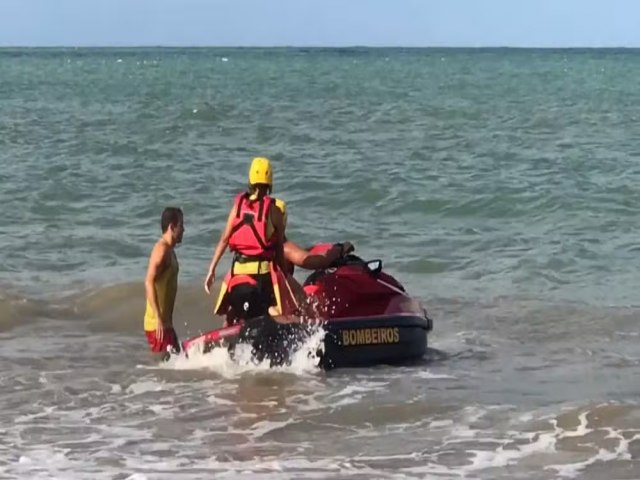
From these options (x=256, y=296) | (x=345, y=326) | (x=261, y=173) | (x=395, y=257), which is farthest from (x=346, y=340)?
(x=395, y=257)

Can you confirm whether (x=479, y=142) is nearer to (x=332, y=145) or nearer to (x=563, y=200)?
(x=332, y=145)

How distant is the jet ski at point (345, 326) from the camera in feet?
28.6

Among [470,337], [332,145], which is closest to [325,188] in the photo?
[332,145]

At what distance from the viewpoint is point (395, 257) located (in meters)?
13.6

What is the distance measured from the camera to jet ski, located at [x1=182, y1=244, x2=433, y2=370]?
8.72 metres

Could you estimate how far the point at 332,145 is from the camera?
25.6 metres

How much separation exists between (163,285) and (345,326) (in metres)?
1.23

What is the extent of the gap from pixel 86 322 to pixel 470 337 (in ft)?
10.2

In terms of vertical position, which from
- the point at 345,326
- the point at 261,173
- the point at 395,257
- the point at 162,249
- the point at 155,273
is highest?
the point at 261,173

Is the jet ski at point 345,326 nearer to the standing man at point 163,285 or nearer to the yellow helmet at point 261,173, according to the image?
the standing man at point 163,285

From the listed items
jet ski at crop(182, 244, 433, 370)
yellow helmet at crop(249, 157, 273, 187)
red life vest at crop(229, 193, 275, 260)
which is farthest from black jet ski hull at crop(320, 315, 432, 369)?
yellow helmet at crop(249, 157, 273, 187)

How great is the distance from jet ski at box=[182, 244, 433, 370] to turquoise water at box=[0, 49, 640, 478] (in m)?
0.20

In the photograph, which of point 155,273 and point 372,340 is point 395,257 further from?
point 155,273

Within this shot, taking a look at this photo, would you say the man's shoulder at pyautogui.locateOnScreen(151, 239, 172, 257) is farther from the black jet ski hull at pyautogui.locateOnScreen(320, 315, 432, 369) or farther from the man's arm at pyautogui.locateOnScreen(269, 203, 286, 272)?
the black jet ski hull at pyautogui.locateOnScreen(320, 315, 432, 369)
